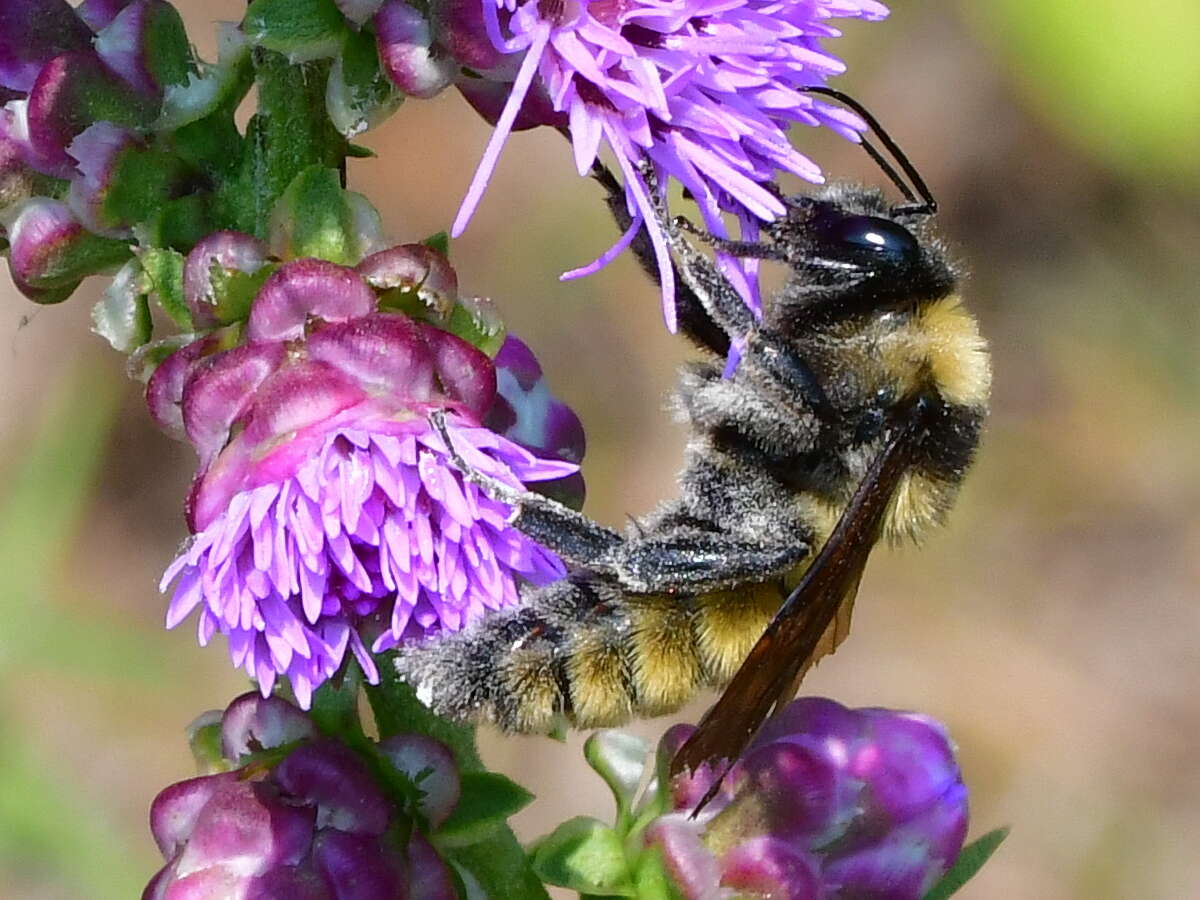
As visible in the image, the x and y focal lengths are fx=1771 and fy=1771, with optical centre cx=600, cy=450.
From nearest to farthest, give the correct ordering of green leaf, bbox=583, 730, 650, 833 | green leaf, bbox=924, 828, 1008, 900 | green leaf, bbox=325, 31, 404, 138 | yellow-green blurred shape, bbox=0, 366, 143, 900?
green leaf, bbox=325, 31, 404, 138 < green leaf, bbox=924, 828, 1008, 900 < green leaf, bbox=583, 730, 650, 833 < yellow-green blurred shape, bbox=0, 366, 143, 900

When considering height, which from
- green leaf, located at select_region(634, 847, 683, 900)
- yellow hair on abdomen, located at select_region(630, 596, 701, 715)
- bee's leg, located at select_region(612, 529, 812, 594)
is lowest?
green leaf, located at select_region(634, 847, 683, 900)

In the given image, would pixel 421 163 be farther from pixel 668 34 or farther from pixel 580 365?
pixel 668 34

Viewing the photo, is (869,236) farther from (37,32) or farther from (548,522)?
(37,32)

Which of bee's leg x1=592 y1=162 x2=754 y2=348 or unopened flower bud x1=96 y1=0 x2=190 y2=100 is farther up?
unopened flower bud x1=96 y1=0 x2=190 y2=100

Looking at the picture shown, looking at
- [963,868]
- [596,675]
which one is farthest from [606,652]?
[963,868]

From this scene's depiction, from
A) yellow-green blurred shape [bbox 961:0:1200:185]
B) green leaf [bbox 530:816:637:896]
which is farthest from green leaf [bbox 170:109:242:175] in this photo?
yellow-green blurred shape [bbox 961:0:1200:185]

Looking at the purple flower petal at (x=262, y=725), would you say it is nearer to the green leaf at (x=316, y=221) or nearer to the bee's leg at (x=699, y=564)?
the bee's leg at (x=699, y=564)

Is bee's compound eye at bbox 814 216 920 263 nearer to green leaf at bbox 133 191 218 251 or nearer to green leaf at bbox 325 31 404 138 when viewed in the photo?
green leaf at bbox 325 31 404 138

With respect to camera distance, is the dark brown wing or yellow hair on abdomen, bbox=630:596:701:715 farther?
yellow hair on abdomen, bbox=630:596:701:715
